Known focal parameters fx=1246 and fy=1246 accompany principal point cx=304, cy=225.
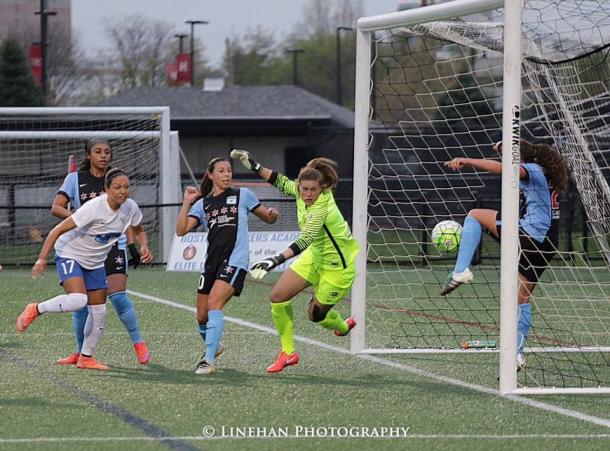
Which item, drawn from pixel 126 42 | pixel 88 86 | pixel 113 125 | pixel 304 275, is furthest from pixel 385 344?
pixel 126 42

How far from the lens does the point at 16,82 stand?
4409cm

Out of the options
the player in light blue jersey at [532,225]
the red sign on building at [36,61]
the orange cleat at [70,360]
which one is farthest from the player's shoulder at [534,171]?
the red sign on building at [36,61]

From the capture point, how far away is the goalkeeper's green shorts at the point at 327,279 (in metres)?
9.73

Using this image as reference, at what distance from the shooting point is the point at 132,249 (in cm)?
1079

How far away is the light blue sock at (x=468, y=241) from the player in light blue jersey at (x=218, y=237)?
1.52 metres

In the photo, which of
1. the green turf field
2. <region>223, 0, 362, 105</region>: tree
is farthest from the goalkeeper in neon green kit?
<region>223, 0, 362, 105</region>: tree

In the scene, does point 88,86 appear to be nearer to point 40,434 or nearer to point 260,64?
point 260,64

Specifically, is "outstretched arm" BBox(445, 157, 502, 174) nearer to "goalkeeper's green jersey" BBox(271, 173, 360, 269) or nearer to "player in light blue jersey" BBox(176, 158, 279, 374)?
"goalkeeper's green jersey" BBox(271, 173, 360, 269)

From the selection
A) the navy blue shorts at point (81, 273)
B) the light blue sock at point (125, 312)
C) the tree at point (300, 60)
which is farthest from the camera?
the tree at point (300, 60)

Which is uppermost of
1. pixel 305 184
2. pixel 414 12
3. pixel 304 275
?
pixel 414 12

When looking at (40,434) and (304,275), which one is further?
(304,275)

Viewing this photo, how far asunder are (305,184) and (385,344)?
2.36 metres

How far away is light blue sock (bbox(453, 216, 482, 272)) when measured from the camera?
9.76 meters

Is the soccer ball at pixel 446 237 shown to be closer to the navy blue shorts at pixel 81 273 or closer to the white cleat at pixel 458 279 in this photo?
the white cleat at pixel 458 279
